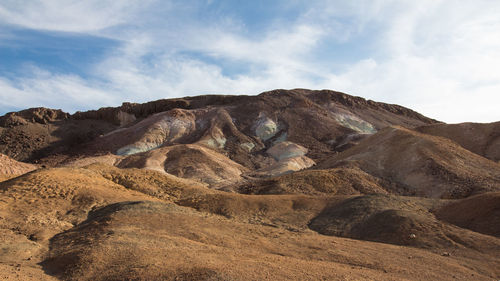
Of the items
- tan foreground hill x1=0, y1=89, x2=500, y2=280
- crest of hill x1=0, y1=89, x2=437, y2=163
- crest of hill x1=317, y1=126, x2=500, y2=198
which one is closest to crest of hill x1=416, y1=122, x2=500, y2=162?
tan foreground hill x1=0, y1=89, x2=500, y2=280

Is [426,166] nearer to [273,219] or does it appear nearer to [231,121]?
[273,219]

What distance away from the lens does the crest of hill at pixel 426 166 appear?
29.0 metres

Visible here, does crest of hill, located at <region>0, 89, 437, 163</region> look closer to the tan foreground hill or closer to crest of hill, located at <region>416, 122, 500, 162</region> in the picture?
crest of hill, located at <region>416, 122, 500, 162</region>

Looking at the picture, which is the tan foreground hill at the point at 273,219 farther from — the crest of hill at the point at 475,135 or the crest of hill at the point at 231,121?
the crest of hill at the point at 231,121

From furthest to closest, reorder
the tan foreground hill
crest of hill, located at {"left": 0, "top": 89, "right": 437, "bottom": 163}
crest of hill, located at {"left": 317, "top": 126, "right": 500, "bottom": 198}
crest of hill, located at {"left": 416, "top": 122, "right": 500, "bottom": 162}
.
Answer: crest of hill, located at {"left": 0, "top": 89, "right": 437, "bottom": 163}
crest of hill, located at {"left": 416, "top": 122, "right": 500, "bottom": 162}
crest of hill, located at {"left": 317, "top": 126, "right": 500, "bottom": 198}
the tan foreground hill

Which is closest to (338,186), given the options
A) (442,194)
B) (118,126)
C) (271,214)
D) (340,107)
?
(442,194)

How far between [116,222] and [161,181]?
9528 millimetres

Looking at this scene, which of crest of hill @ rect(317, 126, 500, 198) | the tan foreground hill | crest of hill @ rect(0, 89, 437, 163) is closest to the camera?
the tan foreground hill

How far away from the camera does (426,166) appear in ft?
104

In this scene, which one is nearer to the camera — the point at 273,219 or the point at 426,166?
the point at 273,219

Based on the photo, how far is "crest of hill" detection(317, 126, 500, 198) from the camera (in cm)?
2898

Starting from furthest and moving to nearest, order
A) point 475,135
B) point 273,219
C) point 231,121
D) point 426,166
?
1. point 231,121
2. point 475,135
3. point 426,166
4. point 273,219

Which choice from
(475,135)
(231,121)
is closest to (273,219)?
(475,135)

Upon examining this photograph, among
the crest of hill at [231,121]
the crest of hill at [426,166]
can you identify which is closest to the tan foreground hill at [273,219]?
the crest of hill at [426,166]
